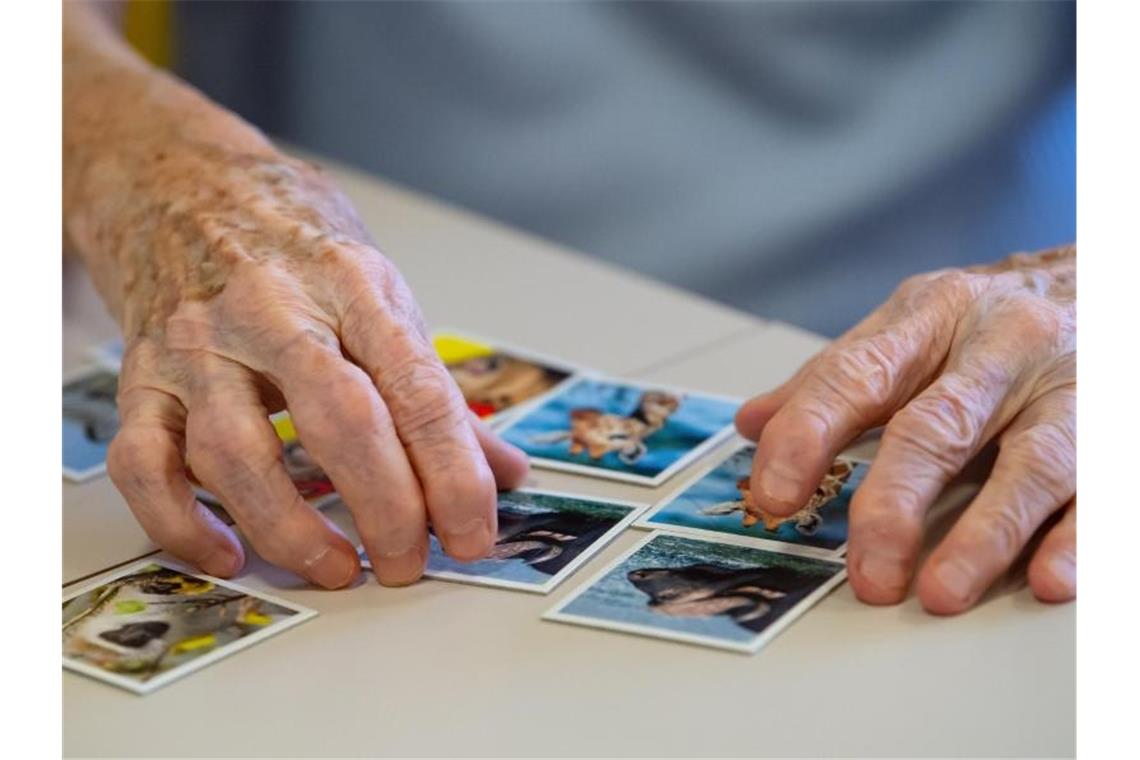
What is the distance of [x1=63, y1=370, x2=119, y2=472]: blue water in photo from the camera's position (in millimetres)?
1233

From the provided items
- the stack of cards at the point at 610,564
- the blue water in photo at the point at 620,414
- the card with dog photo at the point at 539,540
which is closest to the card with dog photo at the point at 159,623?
the stack of cards at the point at 610,564

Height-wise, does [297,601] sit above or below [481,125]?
below

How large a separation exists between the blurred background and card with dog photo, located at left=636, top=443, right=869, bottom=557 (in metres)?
0.64

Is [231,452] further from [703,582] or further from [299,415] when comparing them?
[703,582]

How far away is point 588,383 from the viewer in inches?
→ 52.3

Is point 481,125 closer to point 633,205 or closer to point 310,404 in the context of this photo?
point 633,205

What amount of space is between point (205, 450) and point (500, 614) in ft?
0.77

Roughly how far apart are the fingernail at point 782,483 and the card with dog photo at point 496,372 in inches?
14.1

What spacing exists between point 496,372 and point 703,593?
0.50 m

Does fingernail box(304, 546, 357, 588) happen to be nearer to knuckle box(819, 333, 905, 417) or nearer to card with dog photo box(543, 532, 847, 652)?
card with dog photo box(543, 532, 847, 652)

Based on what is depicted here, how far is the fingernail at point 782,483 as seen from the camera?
0.96m

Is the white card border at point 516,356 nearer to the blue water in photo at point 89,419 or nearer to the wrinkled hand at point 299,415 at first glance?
the wrinkled hand at point 299,415

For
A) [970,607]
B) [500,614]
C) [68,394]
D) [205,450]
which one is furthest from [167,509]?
[970,607]

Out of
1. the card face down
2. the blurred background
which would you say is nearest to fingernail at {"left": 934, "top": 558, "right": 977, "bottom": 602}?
the card face down
